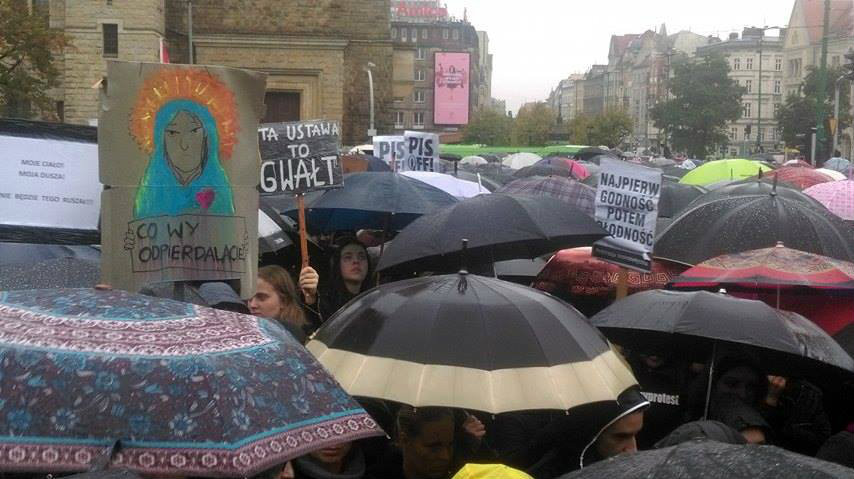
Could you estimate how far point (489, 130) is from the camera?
96.9 m

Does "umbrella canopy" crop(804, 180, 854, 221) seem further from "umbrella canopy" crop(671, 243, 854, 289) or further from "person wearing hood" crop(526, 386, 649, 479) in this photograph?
"person wearing hood" crop(526, 386, 649, 479)

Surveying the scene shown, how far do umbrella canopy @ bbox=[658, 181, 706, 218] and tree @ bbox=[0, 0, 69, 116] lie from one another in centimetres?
2330

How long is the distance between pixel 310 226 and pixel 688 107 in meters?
82.3

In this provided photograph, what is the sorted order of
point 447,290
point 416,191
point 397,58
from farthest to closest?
point 397,58 < point 416,191 < point 447,290

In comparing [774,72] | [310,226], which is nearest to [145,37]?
[310,226]

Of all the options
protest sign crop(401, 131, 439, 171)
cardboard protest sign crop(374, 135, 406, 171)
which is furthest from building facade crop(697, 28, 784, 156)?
protest sign crop(401, 131, 439, 171)

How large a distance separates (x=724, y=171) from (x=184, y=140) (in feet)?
42.5

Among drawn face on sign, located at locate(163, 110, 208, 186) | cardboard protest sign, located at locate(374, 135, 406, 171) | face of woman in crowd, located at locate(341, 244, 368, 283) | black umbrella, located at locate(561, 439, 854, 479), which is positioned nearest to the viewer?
black umbrella, located at locate(561, 439, 854, 479)

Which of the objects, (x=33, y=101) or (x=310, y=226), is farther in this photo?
(x=33, y=101)

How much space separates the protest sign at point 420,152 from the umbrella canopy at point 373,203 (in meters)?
3.84

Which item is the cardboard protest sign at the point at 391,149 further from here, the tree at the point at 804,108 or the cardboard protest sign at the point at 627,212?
the tree at the point at 804,108

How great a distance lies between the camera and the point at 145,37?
36000 millimetres

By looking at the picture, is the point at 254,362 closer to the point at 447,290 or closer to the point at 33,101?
the point at 447,290

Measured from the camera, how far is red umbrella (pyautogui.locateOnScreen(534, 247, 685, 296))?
807 centimetres
